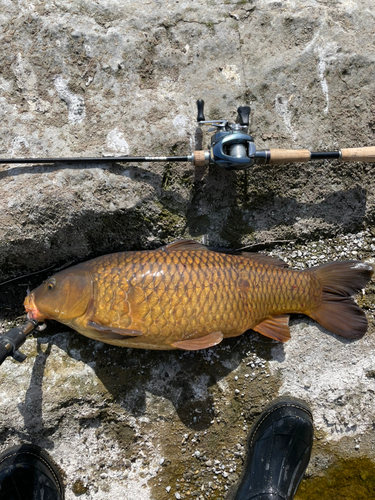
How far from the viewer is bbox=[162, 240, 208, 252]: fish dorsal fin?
8.21ft

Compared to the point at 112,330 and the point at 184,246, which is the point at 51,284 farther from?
the point at 184,246

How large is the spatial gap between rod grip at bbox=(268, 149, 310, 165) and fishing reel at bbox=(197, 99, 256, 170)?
0.55 feet

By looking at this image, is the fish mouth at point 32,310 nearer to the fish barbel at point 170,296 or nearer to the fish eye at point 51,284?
the fish barbel at point 170,296

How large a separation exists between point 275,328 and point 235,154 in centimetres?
123

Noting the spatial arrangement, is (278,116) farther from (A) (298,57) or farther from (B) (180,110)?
(B) (180,110)

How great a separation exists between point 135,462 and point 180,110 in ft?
8.18

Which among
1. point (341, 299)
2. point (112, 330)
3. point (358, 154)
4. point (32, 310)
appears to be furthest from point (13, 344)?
point (358, 154)

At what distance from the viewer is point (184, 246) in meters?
2.55

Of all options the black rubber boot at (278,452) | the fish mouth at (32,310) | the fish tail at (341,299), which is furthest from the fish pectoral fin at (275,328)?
the fish mouth at (32,310)

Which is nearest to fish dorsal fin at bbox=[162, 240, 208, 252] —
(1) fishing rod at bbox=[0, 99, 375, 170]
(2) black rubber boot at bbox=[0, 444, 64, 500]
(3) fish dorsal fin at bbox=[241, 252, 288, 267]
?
(3) fish dorsal fin at bbox=[241, 252, 288, 267]

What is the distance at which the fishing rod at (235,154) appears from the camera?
2.23 meters

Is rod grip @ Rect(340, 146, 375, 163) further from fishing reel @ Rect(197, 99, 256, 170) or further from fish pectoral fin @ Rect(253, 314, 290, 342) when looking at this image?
fish pectoral fin @ Rect(253, 314, 290, 342)

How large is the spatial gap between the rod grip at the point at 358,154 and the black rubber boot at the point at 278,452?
1.75 meters

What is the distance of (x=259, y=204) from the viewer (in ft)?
8.87
